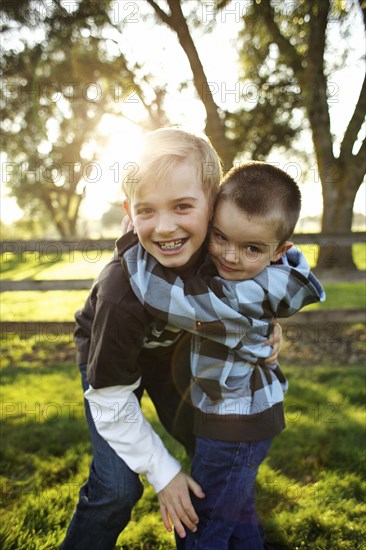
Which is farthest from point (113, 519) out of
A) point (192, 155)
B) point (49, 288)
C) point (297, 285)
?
point (49, 288)

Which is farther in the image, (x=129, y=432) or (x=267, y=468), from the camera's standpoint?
(x=267, y=468)

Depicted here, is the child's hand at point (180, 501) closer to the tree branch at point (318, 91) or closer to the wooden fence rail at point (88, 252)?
the wooden fence rail at point (88, 252)

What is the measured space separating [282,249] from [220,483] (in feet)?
3.37

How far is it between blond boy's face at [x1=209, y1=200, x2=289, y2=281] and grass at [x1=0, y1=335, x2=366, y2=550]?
1648mm

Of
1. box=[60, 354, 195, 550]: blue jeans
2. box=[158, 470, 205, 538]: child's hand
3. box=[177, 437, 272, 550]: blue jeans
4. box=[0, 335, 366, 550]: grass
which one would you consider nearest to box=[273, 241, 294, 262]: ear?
box=[60, 354, 195, 550]: blue jeans

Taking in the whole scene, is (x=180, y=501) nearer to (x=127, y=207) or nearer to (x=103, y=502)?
(x=103, y=502)

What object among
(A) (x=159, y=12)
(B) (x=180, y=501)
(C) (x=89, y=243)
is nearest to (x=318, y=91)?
(A) (x=159, y=12)

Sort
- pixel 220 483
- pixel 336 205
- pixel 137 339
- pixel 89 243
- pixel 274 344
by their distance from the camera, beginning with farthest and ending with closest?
pixel 336 205
pixel 89 243
pixel 274 344
pixel 220 483
pixel 137 339

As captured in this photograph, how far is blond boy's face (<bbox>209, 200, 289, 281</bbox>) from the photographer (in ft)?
5.44

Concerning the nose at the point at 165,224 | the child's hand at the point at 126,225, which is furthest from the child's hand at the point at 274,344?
the child's hand at the point at 126,225

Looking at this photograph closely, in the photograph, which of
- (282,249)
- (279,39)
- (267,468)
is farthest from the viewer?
(279,39)

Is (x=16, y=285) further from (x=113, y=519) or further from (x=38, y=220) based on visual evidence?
(x=38, y=220)

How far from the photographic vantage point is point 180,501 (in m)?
1.69

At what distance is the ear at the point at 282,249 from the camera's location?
1.79 m
